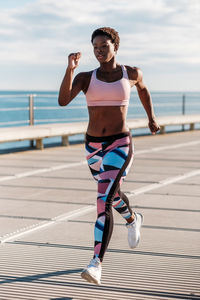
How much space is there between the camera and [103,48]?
5.14 m

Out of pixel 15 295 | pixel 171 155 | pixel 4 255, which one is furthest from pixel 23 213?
pixel 171 155

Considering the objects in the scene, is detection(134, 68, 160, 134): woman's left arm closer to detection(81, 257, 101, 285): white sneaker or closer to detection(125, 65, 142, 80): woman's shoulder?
detection(125, 65, 142, 80): woman's shoulder

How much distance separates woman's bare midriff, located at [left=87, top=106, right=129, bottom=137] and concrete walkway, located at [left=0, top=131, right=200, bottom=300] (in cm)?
111

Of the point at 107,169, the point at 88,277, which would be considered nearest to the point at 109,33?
the point at 107,169

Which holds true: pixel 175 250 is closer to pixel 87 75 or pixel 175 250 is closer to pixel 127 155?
pixel 127 155

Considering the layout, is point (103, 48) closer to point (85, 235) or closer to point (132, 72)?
point (132, 72)

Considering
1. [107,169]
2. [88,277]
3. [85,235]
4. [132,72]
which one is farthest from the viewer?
[85,235]

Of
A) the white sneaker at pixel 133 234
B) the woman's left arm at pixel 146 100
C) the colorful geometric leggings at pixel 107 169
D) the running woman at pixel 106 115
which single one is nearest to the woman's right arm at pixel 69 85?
the running woman at pixel 106 115

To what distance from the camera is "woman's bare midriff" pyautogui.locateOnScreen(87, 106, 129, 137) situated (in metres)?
5.16

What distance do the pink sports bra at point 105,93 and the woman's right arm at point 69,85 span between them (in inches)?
5.1

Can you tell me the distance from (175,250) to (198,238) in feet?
2.02

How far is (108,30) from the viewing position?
5168 mm

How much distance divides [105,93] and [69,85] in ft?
1.15

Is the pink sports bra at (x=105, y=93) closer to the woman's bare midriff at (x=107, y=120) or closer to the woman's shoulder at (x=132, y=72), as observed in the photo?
the woman's bare midriff at (x=107, y=120)
